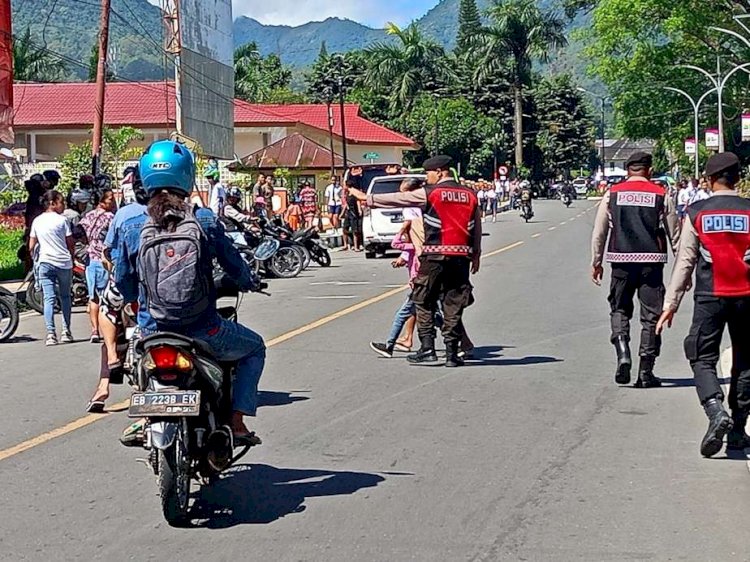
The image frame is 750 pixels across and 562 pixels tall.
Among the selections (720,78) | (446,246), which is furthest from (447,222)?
(720,78)

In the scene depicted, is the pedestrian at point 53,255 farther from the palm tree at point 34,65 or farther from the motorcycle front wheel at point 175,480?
the palm tree at point 34,65

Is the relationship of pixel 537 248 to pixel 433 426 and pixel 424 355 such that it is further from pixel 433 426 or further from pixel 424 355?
pixel 433 426

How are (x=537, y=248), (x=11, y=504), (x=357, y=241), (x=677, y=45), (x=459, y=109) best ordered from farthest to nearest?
(x=459, y=109)
(x=677, y=45)
(x=357, y=241)
(x=537, y=248)
(x=11, y=504)

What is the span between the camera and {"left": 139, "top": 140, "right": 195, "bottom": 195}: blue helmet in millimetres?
6383

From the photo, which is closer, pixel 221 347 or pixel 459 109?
pixel 221 347

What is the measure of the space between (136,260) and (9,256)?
20.2 metres

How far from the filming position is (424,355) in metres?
11.8

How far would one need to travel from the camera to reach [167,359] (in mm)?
6137

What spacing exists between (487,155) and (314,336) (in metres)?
75.4

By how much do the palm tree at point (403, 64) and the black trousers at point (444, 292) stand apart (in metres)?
71.4

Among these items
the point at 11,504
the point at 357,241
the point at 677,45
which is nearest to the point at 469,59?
the point at 677,45

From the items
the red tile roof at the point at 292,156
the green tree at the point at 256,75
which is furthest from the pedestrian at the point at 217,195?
the green tree at the point at 256,75

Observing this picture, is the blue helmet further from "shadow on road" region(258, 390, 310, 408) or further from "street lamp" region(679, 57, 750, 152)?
"street lamp" region(679, 57, 750, 152)

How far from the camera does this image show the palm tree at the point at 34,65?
242 ft
